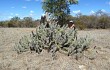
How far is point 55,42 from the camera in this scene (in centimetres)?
944

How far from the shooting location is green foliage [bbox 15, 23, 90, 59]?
9391 millimetres

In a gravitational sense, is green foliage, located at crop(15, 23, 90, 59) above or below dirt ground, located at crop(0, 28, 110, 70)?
above

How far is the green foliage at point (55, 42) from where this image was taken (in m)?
9.39

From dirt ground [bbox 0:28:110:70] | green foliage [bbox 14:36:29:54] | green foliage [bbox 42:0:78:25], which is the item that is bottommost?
dirt ground [bbox 0:28:110:70]

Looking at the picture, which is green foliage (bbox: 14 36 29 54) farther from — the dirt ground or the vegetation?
the vegetation

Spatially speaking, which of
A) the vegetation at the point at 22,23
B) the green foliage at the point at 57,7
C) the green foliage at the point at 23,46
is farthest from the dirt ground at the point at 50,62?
the vegetation at the point at 22,23

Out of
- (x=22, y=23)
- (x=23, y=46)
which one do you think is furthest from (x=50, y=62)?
(x=22, y=23)

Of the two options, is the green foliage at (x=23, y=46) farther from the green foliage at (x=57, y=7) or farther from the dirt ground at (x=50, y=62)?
the green foliage at (x=57, y=7)

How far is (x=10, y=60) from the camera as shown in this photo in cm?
884

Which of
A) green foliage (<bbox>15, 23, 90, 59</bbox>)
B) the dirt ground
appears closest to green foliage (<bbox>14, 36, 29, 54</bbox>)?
green foliage (<bbox>15, 23, 90, 59</bbox>)

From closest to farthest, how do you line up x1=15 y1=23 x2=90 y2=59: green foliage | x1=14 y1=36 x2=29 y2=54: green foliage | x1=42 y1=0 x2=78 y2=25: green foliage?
x1=15 y1=23 x2=90 y2=59: green foliage
x1=14 y1=36 x2=29 y2=54: green foliage
x1=42 y1=0 x2=78 y2=25: green foliage

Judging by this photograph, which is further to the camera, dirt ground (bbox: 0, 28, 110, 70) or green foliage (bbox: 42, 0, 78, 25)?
green foliage (bbox: 42, 0, 78, 25)

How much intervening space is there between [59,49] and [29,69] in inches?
75.3

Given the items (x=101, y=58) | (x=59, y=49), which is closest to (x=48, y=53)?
(x=59, y=49)
